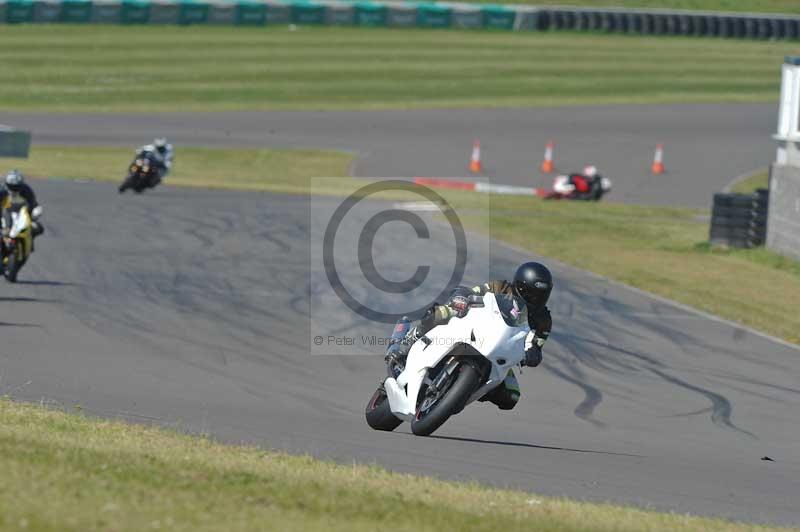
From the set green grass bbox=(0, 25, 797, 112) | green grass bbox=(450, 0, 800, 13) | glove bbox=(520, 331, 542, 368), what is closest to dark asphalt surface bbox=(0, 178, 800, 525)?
glove bbox=(520, 331, 542, 368)

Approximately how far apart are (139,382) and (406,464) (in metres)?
4.08

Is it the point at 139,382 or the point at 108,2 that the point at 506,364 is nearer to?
the point at 139,382

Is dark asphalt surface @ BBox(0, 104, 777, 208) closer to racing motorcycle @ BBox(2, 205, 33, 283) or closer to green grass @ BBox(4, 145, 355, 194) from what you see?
green grass @ BBox(4, 145, 355, 194)

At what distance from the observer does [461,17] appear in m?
63.2

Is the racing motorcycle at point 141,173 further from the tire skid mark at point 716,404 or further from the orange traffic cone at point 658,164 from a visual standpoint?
the tire skid mark at point 716,404

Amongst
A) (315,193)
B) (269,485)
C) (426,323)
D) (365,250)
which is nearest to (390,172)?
(315,193)

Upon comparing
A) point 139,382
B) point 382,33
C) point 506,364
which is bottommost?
point 139,382

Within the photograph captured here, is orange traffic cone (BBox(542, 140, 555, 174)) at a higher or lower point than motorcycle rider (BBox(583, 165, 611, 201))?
higher

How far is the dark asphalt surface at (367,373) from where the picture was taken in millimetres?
10188

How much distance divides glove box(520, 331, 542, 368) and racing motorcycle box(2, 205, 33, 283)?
10.3 m

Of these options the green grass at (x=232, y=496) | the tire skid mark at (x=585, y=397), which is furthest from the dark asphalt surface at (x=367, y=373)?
the green grass at (x=232, y=496)

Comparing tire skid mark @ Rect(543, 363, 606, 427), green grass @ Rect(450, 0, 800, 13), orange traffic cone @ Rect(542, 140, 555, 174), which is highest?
green grass @ Rect(450, 0, 800, 13)

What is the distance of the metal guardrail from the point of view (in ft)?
195

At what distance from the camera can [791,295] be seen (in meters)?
21.0
